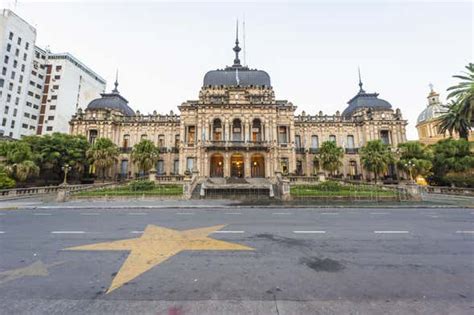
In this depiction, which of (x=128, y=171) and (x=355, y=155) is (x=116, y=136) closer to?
(x=128, y=171)

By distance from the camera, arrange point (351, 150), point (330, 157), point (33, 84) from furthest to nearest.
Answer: point (33, 84) → point (351, 150) → point (330, 157)

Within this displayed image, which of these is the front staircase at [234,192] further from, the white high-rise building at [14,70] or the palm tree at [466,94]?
the white high-rise building at [14,70]

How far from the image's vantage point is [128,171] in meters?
37.0

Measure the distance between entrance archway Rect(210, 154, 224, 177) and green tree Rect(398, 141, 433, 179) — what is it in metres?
26.3

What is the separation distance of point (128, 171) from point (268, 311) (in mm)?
39591

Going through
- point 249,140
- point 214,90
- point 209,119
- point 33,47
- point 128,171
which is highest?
point 33,47

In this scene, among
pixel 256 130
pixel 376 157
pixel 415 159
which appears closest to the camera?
pixel 415 159

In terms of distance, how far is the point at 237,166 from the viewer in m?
34.5

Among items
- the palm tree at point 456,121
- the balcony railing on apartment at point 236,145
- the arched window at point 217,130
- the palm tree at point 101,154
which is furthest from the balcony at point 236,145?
the palm tree at point 456,121

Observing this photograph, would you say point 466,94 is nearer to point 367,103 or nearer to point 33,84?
point 367,103

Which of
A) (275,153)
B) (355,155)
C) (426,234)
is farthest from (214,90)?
(426,234)

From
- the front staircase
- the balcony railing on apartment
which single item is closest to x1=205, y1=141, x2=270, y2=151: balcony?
the balcony railing on apartment

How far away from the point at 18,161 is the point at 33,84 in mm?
46508

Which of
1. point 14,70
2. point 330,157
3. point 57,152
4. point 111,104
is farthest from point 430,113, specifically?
point 14,70
